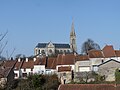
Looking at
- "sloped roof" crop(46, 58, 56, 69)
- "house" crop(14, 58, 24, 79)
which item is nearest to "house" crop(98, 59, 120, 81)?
"sloped roof" crop(46, 58, 56, 69)

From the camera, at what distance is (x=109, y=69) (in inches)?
1697

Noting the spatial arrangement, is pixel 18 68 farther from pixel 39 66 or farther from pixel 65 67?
pixel 65 67

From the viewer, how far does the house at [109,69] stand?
42000 mm

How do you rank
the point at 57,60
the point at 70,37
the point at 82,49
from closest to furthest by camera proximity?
the point at 57,60 → the point at 82,49 → the point at 70,37

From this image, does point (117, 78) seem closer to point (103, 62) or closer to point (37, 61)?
point (103, 62)

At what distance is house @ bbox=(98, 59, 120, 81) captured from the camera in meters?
42.0

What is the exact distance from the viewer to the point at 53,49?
130 metres

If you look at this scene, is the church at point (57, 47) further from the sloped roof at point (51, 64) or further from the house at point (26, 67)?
the sloped roof at point (51, 64)

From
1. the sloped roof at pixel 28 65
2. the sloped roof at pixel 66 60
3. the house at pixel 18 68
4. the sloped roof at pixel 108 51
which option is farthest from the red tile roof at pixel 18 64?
the sloped roof at pixel 108 51

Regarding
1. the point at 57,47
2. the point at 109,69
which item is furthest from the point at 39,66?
the point at 57,47

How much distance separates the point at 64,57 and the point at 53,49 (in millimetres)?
75191

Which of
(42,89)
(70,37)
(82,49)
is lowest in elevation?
(42,89)

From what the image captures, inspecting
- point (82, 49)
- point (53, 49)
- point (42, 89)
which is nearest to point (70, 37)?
point (53, 49)

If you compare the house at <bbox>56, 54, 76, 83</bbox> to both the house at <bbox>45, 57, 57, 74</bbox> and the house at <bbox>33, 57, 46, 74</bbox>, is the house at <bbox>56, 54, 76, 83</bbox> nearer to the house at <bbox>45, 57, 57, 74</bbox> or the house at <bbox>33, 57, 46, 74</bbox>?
the house at <bbox>45, 57, 57, 74</bbox>
